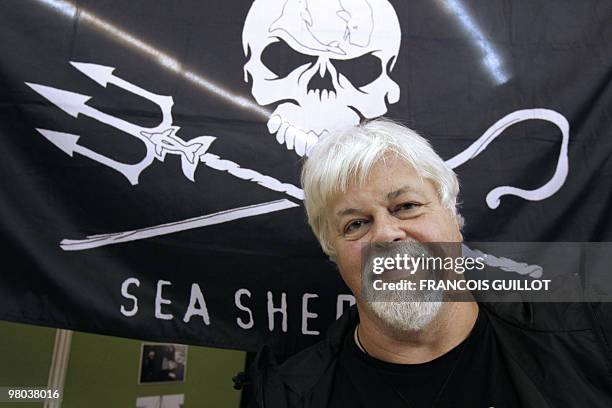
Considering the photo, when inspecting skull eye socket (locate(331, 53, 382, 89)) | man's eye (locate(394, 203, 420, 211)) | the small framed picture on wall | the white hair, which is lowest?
the small framed picture on wall

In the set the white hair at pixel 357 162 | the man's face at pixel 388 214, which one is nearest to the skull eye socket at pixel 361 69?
the white hair at pixel 357 162

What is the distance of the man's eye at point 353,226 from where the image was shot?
1076 millimetres

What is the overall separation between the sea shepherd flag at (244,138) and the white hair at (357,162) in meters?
0.16

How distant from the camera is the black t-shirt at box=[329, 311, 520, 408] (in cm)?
97

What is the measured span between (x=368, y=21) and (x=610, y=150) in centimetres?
73

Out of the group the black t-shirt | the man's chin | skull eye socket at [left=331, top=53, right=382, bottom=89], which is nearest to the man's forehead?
the man's chin

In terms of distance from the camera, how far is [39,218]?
1302 millimetres

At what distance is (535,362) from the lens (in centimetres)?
97

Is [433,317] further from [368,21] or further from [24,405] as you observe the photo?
[24,405]

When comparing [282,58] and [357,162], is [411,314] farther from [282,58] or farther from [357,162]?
[282,58]

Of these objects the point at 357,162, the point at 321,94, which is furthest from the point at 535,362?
the point at 321,94

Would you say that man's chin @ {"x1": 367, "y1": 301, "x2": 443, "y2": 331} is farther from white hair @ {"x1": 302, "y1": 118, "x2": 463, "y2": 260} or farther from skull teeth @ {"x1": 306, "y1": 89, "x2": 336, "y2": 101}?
skull teeth @ {"x1": 306, "y1": 89, "x2": 336, "y2": 101}

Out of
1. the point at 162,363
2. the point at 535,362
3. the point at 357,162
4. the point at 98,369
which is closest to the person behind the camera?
the point at 535,362

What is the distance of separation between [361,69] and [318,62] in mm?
123
